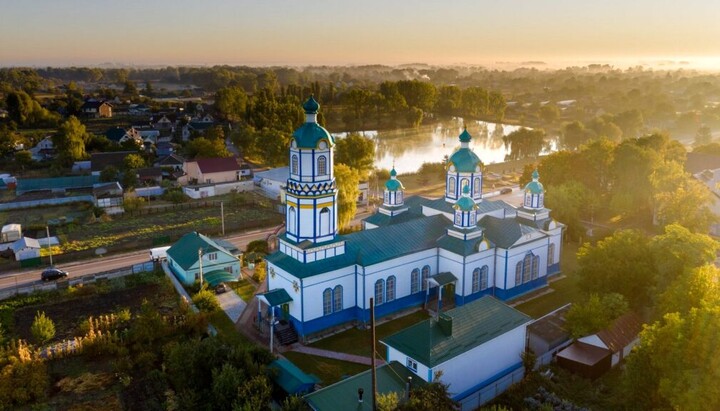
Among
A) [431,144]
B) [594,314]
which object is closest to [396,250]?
[594,314]

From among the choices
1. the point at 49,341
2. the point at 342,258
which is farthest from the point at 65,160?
the point at 342,258

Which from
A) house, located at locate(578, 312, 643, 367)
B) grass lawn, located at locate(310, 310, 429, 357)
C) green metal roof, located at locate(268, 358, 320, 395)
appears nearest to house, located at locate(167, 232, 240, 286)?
grass lawn, located at locate(310, 310, 429, 357)

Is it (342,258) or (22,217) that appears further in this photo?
(22,217)

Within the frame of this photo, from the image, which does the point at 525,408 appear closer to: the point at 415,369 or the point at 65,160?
the point at 415,369

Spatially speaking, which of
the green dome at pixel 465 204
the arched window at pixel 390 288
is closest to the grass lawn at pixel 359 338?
the arched window at pixel 390 288

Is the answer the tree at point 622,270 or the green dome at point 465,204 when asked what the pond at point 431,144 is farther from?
the tree at point 622,270
